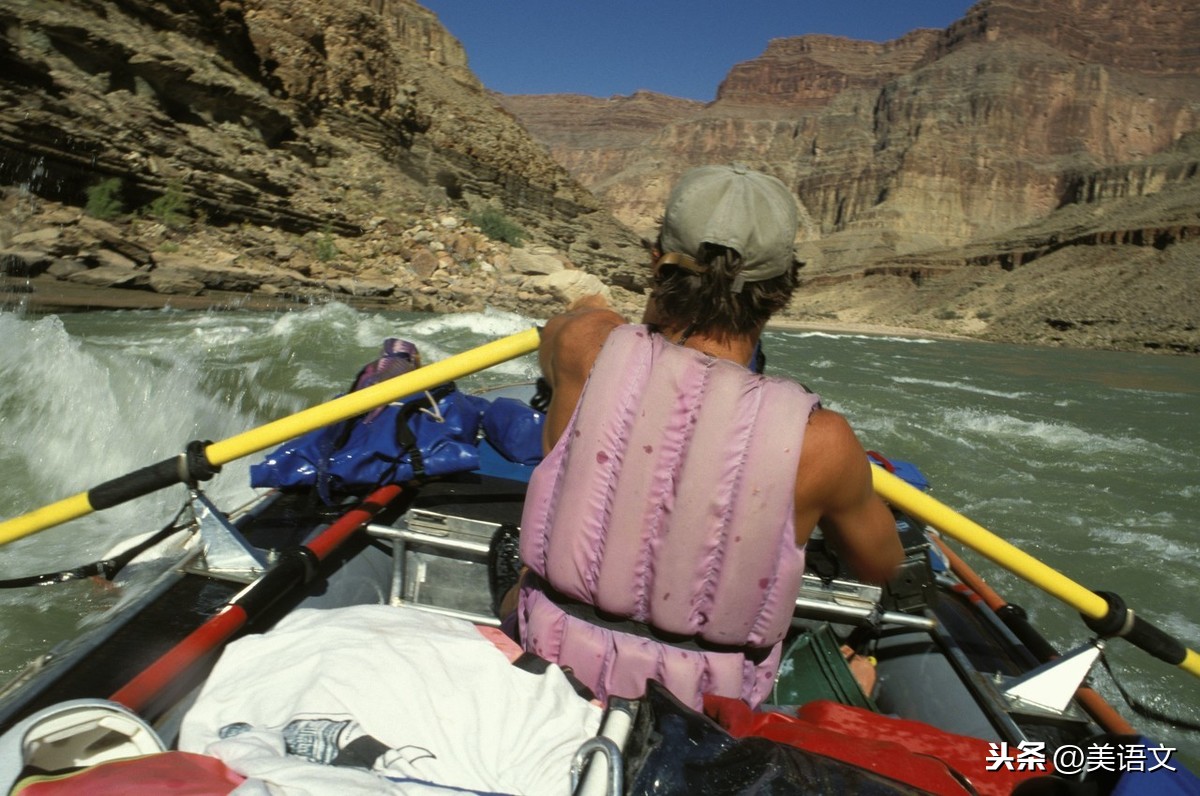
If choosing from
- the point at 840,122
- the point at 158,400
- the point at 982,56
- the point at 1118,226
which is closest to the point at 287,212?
the point at 158,400

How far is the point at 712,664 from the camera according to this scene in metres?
1.20

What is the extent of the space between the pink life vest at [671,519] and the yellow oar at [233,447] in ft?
2.52

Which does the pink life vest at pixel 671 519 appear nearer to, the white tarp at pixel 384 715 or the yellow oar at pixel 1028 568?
the white tarp at pixel 384 715

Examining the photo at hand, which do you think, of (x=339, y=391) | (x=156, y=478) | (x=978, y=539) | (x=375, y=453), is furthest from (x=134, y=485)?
(x=339, y=391)

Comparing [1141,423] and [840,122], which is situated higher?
[840,122]

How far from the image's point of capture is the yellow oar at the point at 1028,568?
1.60 m

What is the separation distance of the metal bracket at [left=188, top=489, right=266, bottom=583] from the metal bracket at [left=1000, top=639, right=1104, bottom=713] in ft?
5.67

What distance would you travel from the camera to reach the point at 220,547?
171 centimetres

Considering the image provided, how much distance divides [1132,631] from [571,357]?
4.72 feet

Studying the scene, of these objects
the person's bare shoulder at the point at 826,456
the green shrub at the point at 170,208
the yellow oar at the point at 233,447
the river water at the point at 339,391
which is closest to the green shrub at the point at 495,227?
the green shrub at the point at 170,208

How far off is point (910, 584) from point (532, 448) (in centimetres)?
157

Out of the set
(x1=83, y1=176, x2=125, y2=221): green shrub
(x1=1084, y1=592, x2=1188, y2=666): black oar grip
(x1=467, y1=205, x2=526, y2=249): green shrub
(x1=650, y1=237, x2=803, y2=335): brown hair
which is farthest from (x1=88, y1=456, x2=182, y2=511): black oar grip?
(x1=467, y1=205, x2=526, y2=249): green shrub

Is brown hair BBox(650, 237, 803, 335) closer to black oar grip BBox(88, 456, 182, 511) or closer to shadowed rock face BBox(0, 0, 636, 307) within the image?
black oar grip BBox(88, 456, 182, 511)

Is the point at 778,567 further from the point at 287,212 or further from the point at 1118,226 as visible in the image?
the point at 1118,226
